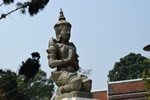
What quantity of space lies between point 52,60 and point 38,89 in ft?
126

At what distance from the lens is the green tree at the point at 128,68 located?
49.5 metres

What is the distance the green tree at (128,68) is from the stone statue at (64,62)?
4110 centimetres

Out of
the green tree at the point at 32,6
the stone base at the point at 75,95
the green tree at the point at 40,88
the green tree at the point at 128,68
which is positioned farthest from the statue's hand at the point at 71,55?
the green tree at the point at 128,68

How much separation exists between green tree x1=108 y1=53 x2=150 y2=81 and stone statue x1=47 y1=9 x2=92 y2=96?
4110 cm

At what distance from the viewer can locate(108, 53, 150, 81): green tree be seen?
49.5 meters

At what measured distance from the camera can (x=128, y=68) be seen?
164 ft

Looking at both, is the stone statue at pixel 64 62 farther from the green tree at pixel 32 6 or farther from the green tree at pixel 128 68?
the green tree at pixel 128 68

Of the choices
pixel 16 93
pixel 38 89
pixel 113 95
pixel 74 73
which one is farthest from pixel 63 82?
pixel 38 89

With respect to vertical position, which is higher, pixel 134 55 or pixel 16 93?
pixel 134 55

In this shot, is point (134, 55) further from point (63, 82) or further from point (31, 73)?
point (63, 82)

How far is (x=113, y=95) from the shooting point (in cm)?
2403

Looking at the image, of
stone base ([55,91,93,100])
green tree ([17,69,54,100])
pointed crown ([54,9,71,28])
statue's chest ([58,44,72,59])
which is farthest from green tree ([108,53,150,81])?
stone base ([55,91,93,100])

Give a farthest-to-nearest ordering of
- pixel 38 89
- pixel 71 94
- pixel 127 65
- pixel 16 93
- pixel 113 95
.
A: pixel 127 65 → pixel 38 89 → pixel 16 93 → pixel 113 95 → pixel 71 94

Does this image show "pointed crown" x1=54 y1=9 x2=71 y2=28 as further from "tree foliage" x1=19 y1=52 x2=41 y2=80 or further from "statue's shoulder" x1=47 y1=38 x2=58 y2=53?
"tree foliage" x1=19 y1=52 x2=41 y2=80
